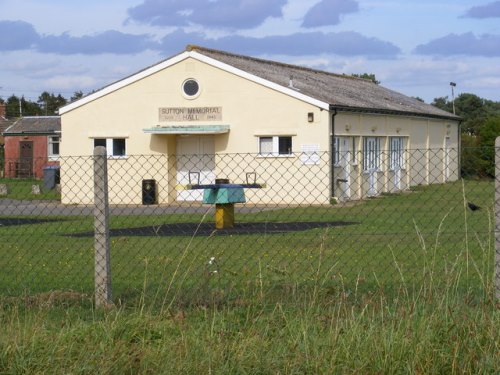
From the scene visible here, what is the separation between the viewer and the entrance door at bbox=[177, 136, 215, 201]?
33812 mm

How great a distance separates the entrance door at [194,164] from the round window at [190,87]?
1575mm

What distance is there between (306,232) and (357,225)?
8.80 ft

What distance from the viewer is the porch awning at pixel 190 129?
1310 inches

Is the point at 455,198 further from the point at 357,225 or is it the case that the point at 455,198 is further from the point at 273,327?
the point at 273,327

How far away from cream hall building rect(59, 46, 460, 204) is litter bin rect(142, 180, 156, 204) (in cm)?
28

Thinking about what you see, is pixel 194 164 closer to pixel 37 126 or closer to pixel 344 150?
pixel 344 150

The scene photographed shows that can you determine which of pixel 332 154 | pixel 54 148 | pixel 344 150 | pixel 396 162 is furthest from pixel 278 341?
pixel 54 148

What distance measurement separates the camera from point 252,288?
1027 centimetres

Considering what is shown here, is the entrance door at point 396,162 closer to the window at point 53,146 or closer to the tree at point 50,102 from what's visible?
the window at point 53,146

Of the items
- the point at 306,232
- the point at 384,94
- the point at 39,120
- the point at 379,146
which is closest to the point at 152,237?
the point at 306,232

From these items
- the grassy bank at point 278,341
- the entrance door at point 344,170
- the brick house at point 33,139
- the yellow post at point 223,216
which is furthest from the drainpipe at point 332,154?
the brick house at point 33,139

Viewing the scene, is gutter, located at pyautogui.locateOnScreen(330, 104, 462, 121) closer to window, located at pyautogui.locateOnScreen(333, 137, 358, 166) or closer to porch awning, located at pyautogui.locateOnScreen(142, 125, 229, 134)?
window, located at pyautogui.locateOnScreen(333, 137, 358, 166)

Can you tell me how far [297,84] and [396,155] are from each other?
20.1 ft

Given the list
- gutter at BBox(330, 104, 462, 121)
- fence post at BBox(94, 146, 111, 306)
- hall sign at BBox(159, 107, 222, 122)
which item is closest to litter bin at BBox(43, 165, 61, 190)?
hall sign at BBox(159, 107, 222, 122)
